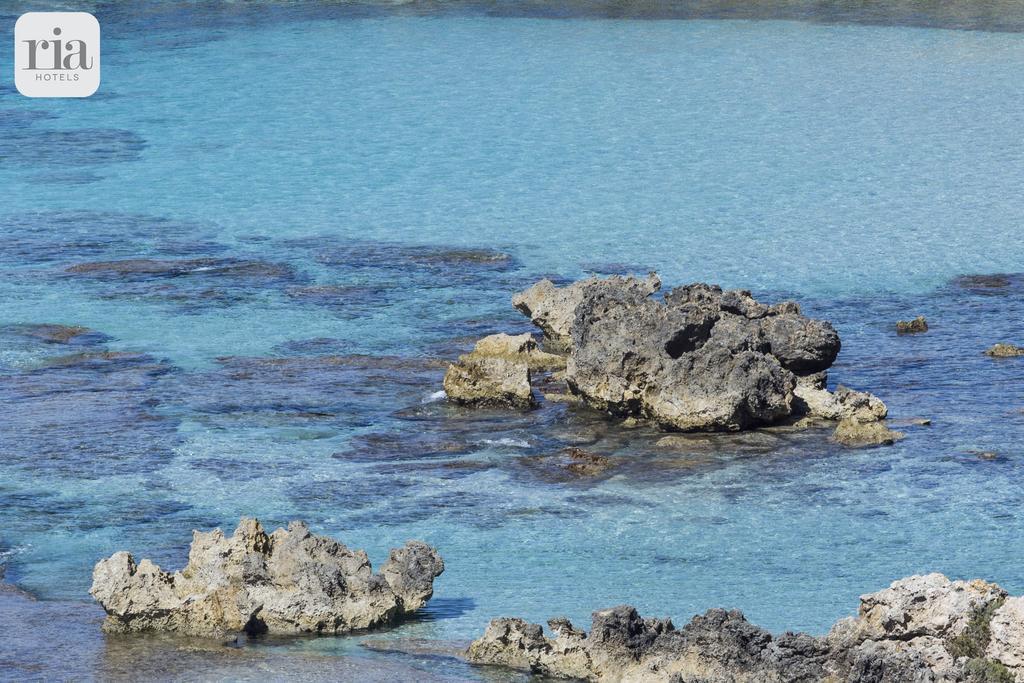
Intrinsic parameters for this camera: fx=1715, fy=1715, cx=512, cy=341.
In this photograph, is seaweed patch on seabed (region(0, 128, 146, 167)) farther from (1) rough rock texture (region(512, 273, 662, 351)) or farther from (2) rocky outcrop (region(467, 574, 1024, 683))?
(2) rocky outcrop (region(467, 574, 1024, 683))

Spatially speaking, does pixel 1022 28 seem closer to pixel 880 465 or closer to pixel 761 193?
pixel 761 193

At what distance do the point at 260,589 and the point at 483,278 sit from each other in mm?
8977

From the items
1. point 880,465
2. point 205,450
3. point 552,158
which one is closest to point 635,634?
point 880,465

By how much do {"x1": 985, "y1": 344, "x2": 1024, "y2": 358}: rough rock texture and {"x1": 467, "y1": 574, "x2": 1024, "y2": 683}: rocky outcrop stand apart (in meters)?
6.50

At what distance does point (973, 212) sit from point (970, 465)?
29.1 ft

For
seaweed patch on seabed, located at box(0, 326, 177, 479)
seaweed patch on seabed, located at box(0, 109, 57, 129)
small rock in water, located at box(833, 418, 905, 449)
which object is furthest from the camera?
seaweed patch on seabed, located at box(0, 109, 57, 129)

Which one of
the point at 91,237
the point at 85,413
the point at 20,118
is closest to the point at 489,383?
the point at 85,413

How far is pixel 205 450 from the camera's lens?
1208cm

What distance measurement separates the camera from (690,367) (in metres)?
12.2

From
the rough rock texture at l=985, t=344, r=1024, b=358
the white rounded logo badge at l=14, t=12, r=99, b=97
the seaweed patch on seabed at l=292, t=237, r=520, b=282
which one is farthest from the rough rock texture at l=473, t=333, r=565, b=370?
the white rounded logo badge at l=14, t=12, r=99, b=97

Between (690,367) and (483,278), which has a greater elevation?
(690,367)

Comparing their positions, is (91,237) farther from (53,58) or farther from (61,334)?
(53,58)

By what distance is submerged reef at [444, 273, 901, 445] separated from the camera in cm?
1209

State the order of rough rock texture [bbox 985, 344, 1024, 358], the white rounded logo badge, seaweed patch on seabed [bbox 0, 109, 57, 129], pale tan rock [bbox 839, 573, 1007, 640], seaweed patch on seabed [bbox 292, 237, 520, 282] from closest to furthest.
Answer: pale tan rock [bbox 839, 573, 1007, 640] → rough rock texture [bbox 985, 344, 1024, 358] → seaweed patch on seabed [bbox 292, 237, 520, 282] → seaweed patch on seabed [bbox 0, 109, 57, 129] → the white rounded logo badge
